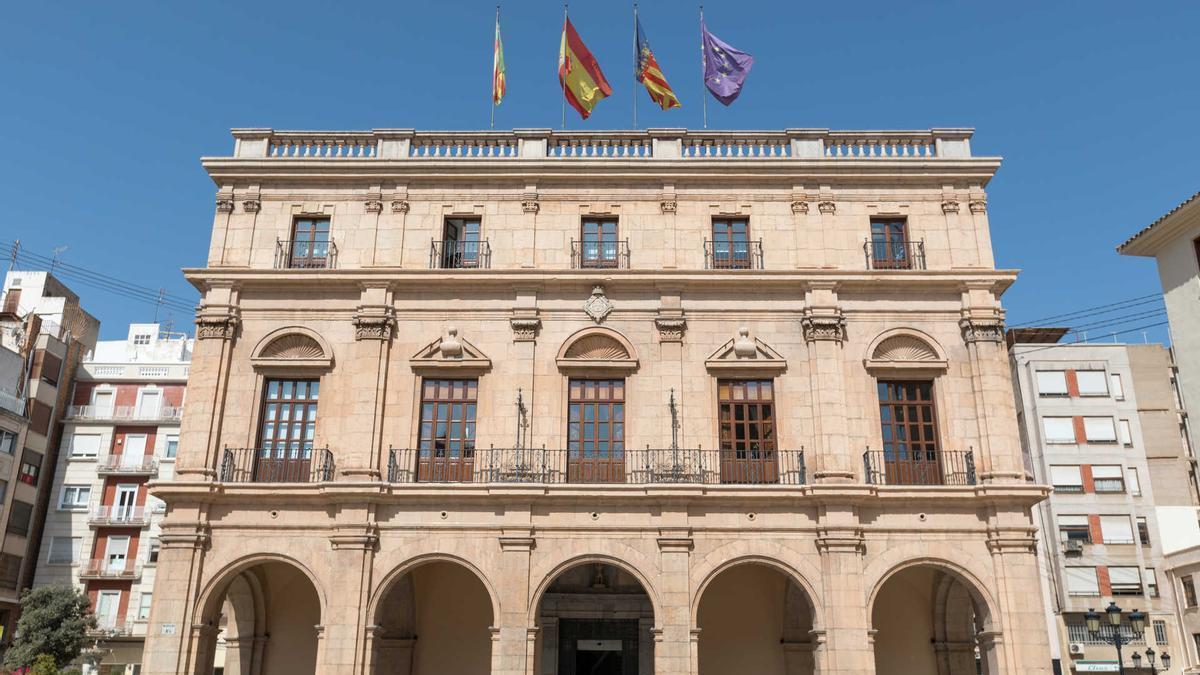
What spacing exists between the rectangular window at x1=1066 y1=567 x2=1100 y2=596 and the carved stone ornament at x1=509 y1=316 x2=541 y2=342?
96.5 feet

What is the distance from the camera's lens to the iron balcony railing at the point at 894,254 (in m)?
22.1

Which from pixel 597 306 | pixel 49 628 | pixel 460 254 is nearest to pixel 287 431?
pixel 460 254

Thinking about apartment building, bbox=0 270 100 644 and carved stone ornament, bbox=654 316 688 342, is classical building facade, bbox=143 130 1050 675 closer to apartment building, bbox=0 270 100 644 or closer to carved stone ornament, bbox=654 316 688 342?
carved stone ornament, bbox=654 316 688 342

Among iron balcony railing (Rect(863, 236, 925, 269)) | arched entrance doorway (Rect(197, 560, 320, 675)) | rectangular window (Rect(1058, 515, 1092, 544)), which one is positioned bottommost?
arched entrance doorway (Rect(197, 560, 320, 675))

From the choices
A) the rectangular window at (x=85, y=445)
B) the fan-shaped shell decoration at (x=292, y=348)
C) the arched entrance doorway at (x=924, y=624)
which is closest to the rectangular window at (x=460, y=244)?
the fan-shaped shell decoration at (x=292, y=348)

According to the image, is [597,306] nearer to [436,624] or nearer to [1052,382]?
[436,624]

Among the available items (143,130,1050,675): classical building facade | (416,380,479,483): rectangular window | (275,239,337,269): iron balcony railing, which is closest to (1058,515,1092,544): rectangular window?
(143,130,1050,675): classical building facade

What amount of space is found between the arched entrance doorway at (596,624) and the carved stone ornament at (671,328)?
5.77 metres

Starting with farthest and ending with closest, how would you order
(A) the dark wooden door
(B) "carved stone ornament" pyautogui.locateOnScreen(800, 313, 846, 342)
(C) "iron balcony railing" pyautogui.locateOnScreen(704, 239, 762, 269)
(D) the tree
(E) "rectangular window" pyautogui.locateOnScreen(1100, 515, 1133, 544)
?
(E) "rectangular window" pyautogui.locateOnScreen(1100, 515, 1133, 544), (D) the tree, (C) "iron balcony railing" pyautogui.locateOnScreen(704, 239, 762, 269), (B) "carved stone ornament" pyautogui.locateOnScreen(800, 313, 846, 342), (A) the dark wooden door

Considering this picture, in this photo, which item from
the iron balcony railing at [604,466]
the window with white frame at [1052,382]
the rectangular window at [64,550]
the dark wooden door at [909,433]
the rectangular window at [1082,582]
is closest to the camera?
the iron balcony railing at [604,466]

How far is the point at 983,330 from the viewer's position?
21188 millimetres

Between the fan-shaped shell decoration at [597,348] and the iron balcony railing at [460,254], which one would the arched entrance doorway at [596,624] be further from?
the iron balcony railing at [460,254]

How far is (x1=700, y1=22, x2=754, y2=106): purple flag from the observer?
23.5m

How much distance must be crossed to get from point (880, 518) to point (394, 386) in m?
11.3
